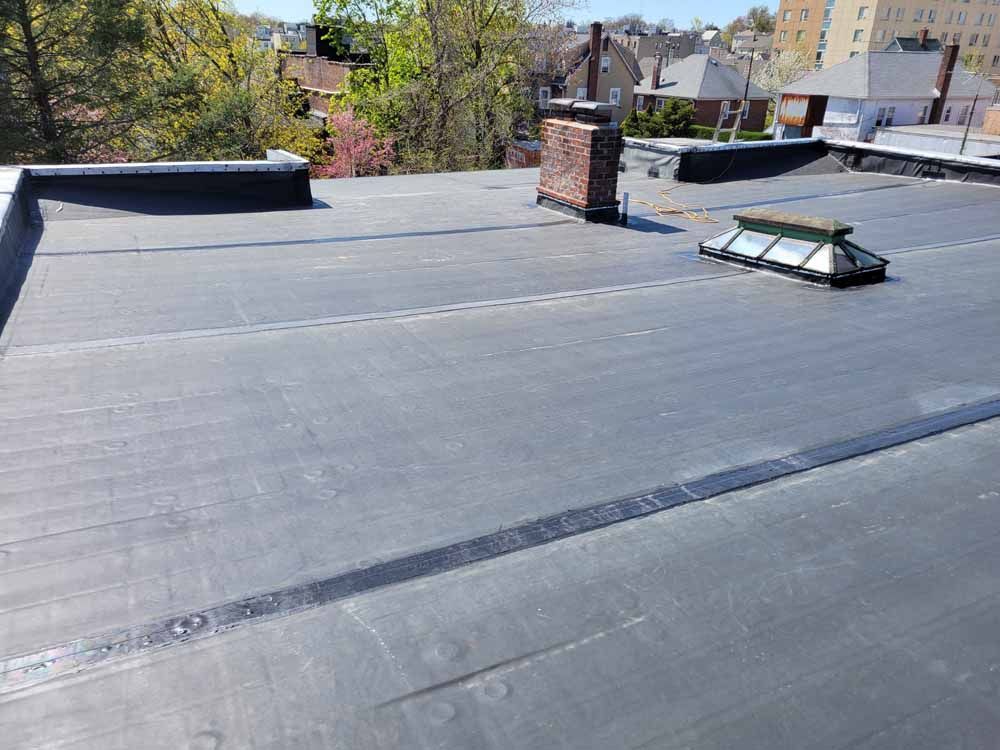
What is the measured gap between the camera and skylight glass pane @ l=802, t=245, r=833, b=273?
21.5ft

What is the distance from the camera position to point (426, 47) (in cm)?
2941

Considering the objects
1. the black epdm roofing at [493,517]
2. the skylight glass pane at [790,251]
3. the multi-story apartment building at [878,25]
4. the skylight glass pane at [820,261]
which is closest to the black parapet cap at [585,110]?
the skylight glass pane at [790,251]

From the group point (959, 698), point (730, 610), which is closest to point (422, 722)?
point (730, 610)

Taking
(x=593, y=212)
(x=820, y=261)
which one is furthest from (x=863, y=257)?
(x=593, y=212)

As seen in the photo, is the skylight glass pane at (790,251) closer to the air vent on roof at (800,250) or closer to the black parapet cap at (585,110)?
the air vent on roof at (800,250)

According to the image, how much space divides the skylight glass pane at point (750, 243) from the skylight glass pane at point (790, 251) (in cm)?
11

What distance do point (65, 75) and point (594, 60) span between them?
129 feet

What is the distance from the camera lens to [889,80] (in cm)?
4566

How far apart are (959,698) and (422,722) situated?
1.64m

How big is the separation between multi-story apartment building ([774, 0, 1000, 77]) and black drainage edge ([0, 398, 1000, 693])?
8563 cm

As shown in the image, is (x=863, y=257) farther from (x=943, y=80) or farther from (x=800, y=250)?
(x=943, y=80)

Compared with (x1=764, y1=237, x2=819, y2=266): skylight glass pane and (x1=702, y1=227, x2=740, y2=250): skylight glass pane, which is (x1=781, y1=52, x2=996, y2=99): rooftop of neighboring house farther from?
(x1=764, y1=237, x2=819, y2=266): skylight glass pane

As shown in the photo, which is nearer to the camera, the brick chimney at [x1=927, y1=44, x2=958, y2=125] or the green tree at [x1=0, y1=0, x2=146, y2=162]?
the green tree at [x1=0, y1=0, x2=146, y2=162]

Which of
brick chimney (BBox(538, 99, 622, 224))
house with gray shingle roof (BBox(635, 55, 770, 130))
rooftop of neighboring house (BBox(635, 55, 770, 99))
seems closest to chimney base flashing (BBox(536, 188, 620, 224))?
brick chimney (BBox(538, 99, 622, 224))
